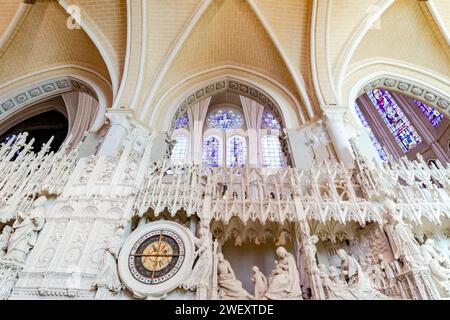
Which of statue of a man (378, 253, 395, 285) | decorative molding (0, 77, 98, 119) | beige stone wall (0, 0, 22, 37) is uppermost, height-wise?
beige stone wall (0, 0, 22, 37)

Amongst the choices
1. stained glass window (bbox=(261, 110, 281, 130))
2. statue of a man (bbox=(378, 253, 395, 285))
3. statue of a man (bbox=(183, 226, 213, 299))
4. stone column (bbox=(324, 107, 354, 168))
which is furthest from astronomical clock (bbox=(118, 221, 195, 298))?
stained glass window (bbox=(261, 110, 281, 130))

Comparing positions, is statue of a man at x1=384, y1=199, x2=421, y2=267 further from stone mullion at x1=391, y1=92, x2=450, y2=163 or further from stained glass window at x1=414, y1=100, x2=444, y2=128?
stained glass window at x1=414, y1=100, x2=444, y2=128

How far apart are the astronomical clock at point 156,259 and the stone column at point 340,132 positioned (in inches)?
206

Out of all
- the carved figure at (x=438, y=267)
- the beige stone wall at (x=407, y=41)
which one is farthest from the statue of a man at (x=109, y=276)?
the beige stone wall at (x=407, y=41)

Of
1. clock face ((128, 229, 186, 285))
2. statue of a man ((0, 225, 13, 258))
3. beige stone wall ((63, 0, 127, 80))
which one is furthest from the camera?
beige stone wall ((63, 0, 127, 80))

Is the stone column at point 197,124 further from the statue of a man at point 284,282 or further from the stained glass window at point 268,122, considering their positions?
the statue of a man at point 284,282

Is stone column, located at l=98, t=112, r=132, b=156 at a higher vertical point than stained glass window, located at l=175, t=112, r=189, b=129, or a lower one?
lower

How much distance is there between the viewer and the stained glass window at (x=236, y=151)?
17.0 meters

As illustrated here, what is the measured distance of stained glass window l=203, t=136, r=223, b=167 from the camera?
17.1 metres

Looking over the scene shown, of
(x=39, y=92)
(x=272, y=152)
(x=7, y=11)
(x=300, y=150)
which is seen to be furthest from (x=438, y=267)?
(x=7, y=11)

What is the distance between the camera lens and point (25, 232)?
5426 millimetres

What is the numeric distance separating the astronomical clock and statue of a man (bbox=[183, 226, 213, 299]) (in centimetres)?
11

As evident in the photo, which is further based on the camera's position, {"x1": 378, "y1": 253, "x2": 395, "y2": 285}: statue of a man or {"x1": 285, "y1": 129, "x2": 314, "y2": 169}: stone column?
{"x1": 285, "y1": 129, "x2": 314, "y2": 169}: stone column

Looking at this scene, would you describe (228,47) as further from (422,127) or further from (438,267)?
(422,127)
